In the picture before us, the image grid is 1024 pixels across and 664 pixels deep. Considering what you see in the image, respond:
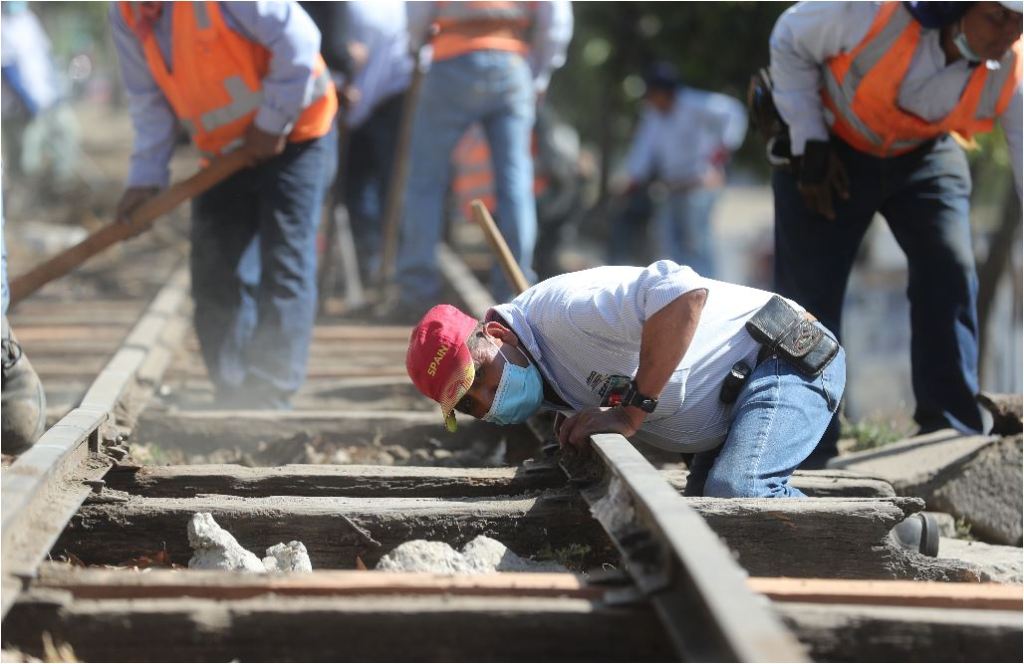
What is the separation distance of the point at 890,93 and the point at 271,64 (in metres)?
2.45

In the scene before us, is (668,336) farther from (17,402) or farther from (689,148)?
(689,148)

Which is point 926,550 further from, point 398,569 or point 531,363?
point 398,569

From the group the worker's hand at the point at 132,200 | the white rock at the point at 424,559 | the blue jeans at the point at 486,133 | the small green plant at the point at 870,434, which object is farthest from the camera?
the blue jeans at the point at 486,133

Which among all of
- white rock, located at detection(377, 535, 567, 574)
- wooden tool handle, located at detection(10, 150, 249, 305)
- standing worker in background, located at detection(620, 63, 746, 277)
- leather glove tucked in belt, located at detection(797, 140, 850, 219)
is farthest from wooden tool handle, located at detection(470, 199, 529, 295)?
standing worker in background, located at detection(620, 63, 746, 277)

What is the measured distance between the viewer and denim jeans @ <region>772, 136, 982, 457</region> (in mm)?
5043

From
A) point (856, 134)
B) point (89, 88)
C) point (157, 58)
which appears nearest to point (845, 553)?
point (856, 134)

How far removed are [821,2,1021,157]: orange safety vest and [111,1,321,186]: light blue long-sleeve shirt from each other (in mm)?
2099

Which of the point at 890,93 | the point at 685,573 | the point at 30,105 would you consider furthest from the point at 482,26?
the point at 30,105

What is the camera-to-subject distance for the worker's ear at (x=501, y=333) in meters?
3.88

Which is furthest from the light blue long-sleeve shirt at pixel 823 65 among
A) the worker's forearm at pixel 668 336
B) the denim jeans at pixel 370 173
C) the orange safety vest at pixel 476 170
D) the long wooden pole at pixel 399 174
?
the orange safety vest at pixel 476 170

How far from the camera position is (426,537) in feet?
11.5

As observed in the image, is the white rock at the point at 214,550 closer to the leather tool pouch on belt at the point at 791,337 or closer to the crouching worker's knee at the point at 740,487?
the crouching worker's knee at the point at 740,487

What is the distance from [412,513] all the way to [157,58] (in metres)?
2.90

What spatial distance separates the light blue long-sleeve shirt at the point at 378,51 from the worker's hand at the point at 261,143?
3.16m
